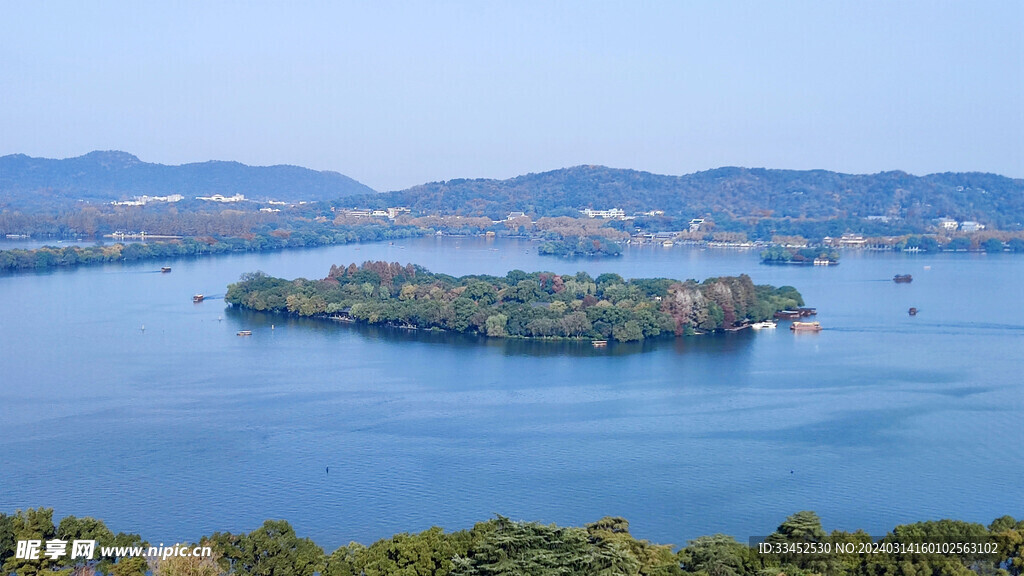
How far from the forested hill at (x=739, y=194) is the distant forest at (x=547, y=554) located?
44.1 m

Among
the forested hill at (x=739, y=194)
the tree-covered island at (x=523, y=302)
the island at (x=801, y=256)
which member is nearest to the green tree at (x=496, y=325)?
the tree-covered island at (x=523, y=302)

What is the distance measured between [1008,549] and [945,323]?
1303 centimetres

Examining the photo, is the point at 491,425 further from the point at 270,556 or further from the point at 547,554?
the point at 547,554

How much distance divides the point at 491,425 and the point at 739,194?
1858 inches

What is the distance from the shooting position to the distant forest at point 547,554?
5922 mm

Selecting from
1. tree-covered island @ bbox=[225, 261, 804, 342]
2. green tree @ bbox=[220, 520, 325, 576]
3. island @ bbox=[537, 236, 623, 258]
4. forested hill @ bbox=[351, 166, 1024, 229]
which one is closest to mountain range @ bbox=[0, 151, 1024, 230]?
forested hill @ bbox=[351, 166, 1024, 229]

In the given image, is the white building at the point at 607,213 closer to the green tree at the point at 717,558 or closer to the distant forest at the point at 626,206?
the distant forest at the point at 626,206

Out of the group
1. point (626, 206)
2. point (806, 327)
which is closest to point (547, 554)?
point (806, 327)

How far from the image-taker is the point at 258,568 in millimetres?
6547

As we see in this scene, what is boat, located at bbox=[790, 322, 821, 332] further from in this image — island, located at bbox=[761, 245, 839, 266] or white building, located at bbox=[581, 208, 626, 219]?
white building, located at bbox=[581, 208, 626, 219]

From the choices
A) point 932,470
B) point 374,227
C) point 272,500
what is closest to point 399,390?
point 272,500

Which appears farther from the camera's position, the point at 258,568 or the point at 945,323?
the point at 945,323

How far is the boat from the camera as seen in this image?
58.7 feet

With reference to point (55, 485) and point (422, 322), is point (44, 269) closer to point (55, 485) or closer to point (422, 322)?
point (422, 322)
